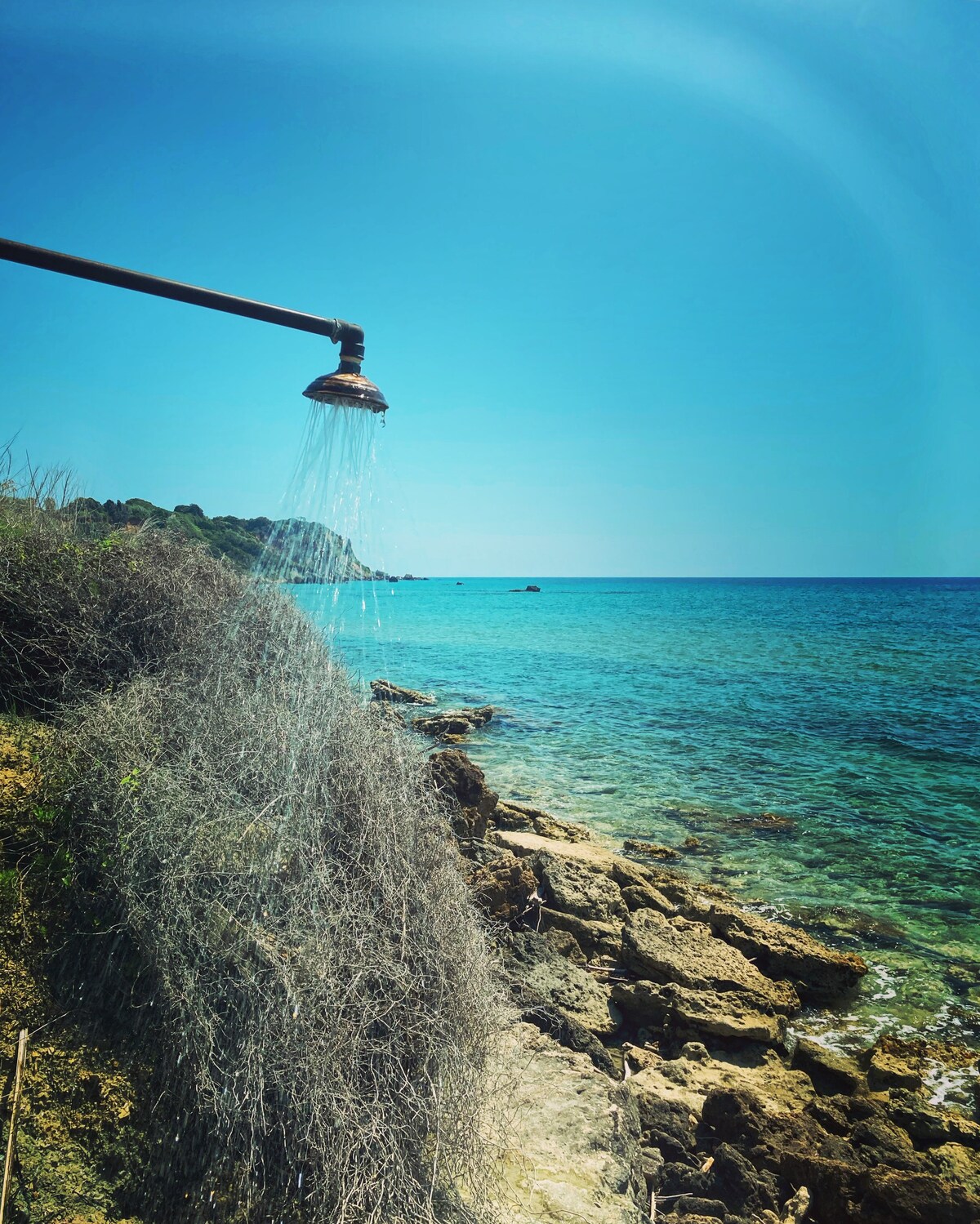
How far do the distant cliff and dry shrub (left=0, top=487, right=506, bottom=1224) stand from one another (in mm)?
1035

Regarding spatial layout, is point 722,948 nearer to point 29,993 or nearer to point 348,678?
point 348,678

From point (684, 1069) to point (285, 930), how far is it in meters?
3.53

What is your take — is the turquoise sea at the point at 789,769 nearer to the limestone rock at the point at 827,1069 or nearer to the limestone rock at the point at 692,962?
the limestone rock at the point at 692,962

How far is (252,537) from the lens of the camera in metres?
8.87

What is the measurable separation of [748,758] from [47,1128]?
14.2m

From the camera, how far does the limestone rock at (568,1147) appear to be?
10.1 feet

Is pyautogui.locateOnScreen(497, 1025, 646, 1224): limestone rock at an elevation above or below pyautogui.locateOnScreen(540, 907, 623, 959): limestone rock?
above

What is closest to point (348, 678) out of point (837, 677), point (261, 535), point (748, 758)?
point (261, 535)

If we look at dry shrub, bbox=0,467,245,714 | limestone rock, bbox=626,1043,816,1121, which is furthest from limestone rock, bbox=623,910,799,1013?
dry shrub, bbox=0,467,245,714

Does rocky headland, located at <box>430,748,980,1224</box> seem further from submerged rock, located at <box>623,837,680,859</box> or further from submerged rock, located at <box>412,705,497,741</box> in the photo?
submerged rock, located at <box>412,705,497,741</box>

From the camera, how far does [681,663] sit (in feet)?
100

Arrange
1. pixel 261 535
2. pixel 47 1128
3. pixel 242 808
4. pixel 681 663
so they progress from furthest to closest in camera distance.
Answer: pixel 681 663 < pixel 261 535 < pixel 242 808 < pixel 47 1128

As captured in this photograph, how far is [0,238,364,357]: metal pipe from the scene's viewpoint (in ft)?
8.75

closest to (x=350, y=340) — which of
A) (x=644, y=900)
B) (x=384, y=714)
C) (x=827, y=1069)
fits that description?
(x=384, y=714)
